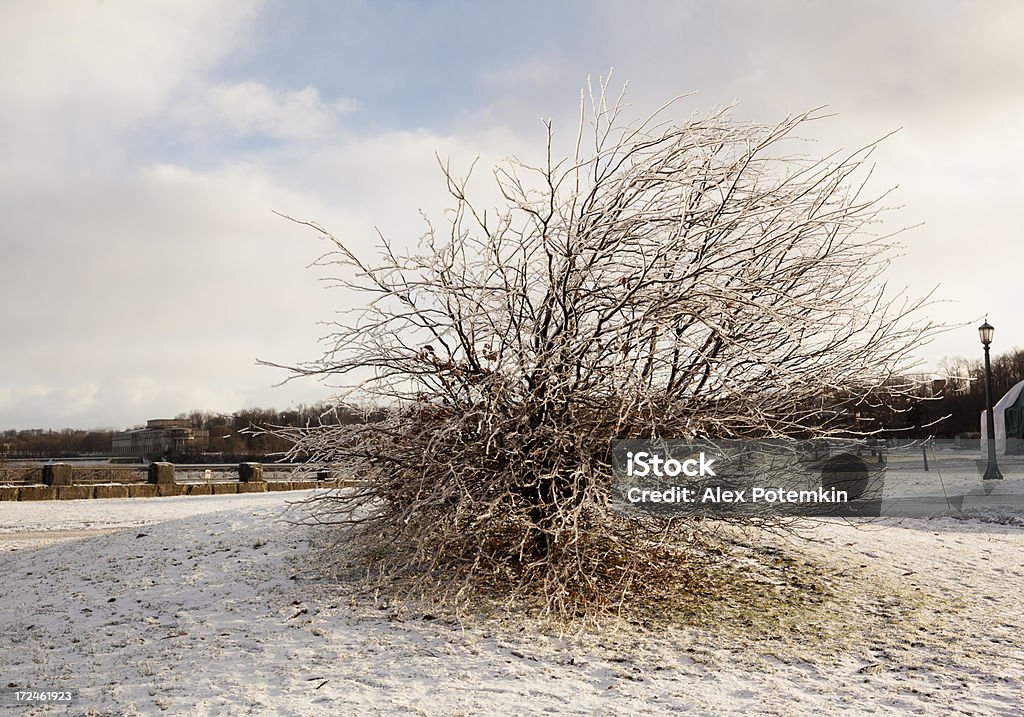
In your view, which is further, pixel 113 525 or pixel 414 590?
pixel 113 525

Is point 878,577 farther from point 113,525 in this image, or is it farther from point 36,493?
point 36,493

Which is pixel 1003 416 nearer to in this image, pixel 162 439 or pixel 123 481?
pixel 123 481

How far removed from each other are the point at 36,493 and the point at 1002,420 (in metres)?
27.7

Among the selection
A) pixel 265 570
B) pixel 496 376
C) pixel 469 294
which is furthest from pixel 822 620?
pixel 265 570

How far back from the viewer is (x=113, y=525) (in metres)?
14.0

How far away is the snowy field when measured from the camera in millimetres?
4648

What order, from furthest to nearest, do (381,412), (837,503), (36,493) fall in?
(36,493)
(837,503)
(381,412)

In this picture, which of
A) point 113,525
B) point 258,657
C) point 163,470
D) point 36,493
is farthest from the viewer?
point 163,470

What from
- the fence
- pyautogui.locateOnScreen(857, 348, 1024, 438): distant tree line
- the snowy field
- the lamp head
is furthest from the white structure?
the fence

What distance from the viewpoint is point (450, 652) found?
17.6 ft

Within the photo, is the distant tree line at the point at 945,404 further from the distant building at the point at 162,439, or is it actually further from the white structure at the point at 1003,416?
the distant building at the point at 162,439

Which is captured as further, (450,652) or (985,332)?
(985,332)

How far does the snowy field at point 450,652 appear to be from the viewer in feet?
15.3

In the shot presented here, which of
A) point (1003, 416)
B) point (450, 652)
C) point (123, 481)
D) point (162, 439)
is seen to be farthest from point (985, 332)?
point (162, 439)
